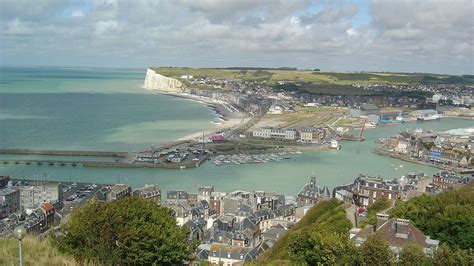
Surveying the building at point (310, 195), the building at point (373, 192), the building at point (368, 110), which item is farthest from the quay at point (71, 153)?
the building at point (368, 110)

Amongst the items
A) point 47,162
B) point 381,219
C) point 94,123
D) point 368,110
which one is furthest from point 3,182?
point 368,110

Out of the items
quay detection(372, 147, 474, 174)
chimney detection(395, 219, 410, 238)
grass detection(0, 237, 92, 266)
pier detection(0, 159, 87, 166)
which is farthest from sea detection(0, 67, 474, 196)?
grass detection(0, 237, 92, 266)

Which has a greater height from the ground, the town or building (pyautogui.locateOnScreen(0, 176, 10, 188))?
the town

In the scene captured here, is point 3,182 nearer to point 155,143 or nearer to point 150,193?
point 150,193

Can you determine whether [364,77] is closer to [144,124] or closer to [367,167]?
[144,124]

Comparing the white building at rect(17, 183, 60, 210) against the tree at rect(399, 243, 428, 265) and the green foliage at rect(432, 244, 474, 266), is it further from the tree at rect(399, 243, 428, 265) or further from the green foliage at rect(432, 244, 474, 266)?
the green foliage at rect(432, 244, 474, 266)

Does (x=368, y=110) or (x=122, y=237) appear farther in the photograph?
(x=368, y=110)

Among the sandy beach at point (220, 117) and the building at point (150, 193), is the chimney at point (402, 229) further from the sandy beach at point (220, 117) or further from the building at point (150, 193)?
the sandy beach at point (220, 117)
